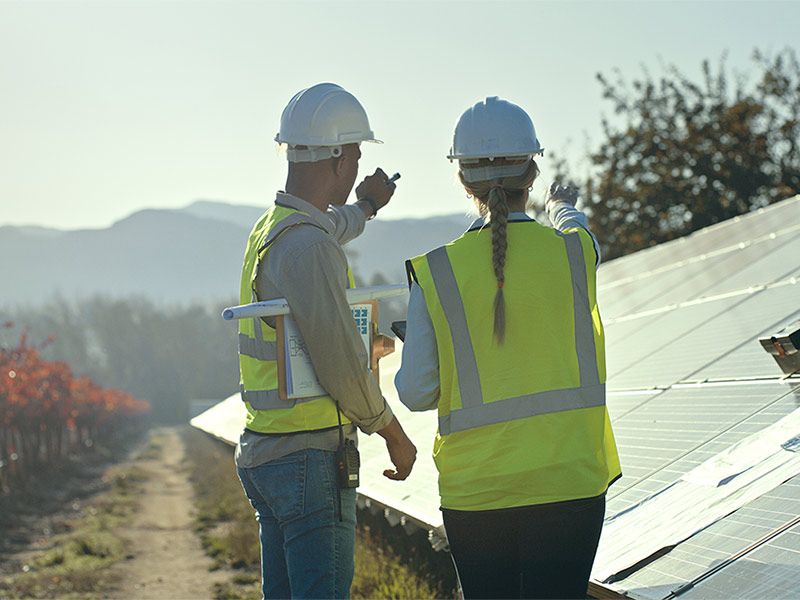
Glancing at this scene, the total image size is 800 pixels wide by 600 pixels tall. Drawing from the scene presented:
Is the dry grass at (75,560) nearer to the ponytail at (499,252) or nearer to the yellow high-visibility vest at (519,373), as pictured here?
the yellow high-visibility vest at (519,373)

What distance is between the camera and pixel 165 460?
153 ft

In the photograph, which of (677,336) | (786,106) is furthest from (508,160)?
(786,106)

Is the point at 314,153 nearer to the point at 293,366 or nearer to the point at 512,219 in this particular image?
the point at 293,366

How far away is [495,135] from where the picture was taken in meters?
2.84

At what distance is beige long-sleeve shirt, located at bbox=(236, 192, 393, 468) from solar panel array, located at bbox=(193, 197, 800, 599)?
3.85 ft

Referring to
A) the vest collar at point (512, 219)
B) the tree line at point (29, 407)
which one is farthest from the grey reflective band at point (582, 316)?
the tree line at point (29, 407)

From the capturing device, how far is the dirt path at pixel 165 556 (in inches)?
457

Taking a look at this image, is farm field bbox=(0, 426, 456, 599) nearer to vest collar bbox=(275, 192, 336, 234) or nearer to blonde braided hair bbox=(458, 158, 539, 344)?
vest collar bbox=(275, 192, 336, 234)

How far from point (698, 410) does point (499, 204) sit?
268 cm

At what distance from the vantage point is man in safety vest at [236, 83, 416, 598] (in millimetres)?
3055

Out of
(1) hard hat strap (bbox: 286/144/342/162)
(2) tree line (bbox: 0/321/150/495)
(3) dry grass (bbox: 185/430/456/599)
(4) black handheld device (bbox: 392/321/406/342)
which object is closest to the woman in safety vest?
(4) black handheld device (bbox: 392/321/406/342)

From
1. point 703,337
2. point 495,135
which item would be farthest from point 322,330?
point 703,337

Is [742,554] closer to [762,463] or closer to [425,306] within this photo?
[762,463]

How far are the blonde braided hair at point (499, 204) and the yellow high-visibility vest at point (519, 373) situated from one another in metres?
0.02
